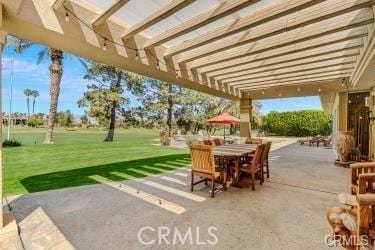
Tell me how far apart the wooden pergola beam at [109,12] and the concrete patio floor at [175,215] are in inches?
115

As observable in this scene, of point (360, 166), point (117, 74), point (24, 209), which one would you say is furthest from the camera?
point (117, 74)

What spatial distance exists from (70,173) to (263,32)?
5.74 metres

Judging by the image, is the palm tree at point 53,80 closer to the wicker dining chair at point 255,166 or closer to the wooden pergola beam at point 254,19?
the wooden pergola beam at point 254,19

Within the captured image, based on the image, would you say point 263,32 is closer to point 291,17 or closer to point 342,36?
point 291,17

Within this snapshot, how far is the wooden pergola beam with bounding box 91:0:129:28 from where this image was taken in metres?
2.71

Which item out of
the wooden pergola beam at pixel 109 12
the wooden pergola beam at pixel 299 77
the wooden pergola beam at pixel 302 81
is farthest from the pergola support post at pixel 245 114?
the wooden pergola beam at pixel 109 12

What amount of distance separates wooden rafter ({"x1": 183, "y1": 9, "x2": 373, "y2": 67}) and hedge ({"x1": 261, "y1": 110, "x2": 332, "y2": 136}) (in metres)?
19.6

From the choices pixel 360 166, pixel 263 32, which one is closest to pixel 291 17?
pixel 263 32

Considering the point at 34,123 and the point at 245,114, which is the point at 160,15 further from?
the point at 34,123

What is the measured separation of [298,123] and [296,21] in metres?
20.9

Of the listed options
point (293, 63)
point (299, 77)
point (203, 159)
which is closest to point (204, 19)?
point (203, 159)

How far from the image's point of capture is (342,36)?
12.6ft

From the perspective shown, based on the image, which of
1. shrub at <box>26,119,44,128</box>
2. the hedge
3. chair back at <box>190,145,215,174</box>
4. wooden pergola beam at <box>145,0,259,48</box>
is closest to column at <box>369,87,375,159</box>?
chair back at <box>190,145,215,174</box>

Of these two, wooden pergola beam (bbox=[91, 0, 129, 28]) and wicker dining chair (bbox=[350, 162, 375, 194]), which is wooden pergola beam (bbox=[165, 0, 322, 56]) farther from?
wicker dining chair (bbox=[350, 162, 375, 194])
